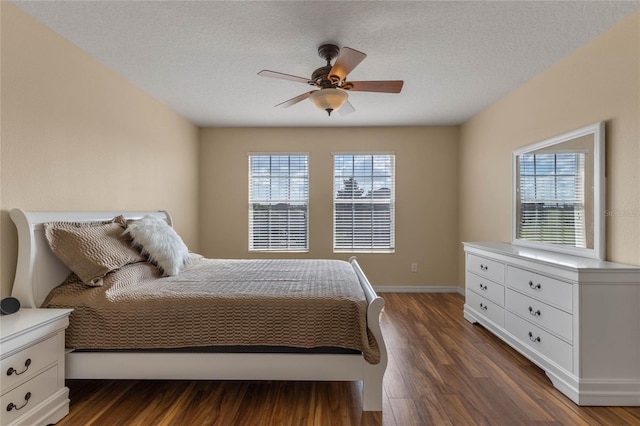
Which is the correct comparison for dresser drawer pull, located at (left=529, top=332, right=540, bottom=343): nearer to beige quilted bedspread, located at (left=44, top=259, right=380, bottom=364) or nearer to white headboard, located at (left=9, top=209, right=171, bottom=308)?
beige quilted bedspread, located at (left=44, top=259, right=380, bottom=364)

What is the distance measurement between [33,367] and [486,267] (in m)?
3.53

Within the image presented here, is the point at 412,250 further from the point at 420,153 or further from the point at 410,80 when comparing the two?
the point at 410,80

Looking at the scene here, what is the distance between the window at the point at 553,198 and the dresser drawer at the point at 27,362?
369 cm

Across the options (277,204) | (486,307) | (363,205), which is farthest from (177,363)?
(363,205)

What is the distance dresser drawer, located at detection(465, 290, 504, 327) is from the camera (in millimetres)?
2838

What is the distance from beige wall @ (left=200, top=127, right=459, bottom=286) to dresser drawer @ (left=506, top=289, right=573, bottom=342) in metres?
1.93

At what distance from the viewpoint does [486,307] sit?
3.06 m

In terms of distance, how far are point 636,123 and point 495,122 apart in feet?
5.63

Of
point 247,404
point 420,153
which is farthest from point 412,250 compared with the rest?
point 247,404

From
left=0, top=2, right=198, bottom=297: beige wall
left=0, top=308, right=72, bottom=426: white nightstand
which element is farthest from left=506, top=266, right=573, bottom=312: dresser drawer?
left=0, top=2, right=198, bottom=297: beige wall

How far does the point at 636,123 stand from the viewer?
79.0 inches

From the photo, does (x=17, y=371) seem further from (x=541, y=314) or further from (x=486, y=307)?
(x=486, y=307)

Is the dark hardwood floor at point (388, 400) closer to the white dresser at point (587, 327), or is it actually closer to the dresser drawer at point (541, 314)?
the white dresser at point (587, 327)

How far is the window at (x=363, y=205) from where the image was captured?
4.66 metres
